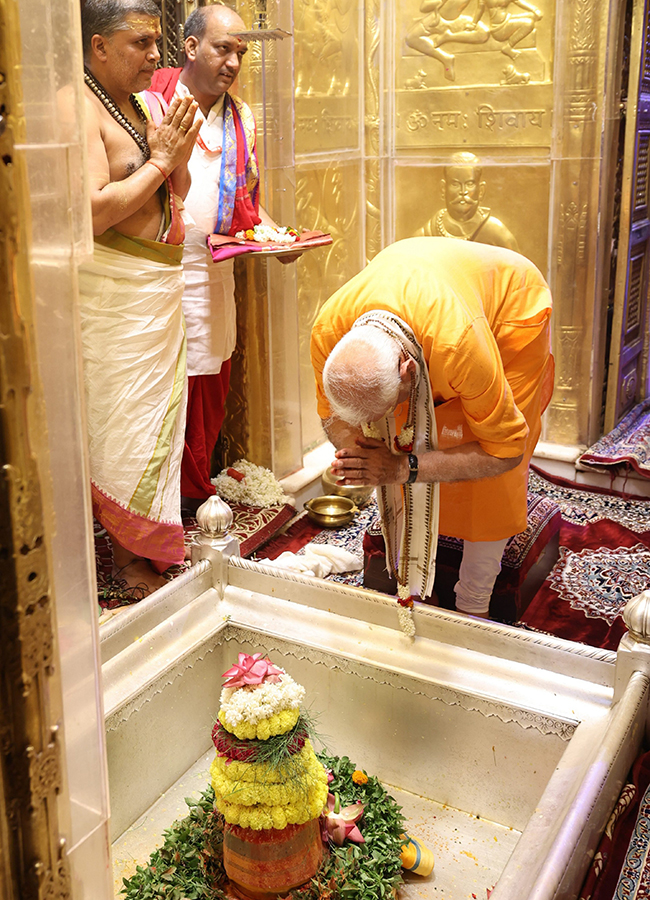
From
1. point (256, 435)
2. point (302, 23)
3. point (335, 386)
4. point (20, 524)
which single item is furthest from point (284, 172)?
point (20, 524)

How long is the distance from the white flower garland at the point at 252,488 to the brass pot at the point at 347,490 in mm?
346

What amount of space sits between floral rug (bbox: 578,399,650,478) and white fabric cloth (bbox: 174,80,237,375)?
2240mm

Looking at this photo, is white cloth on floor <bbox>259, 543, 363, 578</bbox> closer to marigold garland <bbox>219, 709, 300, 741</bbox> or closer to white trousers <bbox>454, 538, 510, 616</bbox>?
white trousers <bbox>454, 538, 510, 616</bbox>

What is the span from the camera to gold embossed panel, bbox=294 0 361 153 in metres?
4.64


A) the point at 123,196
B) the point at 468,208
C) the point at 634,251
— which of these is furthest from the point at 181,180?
the point at 634,251

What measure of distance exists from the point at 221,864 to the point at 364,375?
49.2 inches

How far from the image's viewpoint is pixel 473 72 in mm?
5086

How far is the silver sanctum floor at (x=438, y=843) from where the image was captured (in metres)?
2.21

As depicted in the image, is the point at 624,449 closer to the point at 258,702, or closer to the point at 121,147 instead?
the point at 121,147

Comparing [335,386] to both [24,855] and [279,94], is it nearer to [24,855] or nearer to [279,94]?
[24,855]

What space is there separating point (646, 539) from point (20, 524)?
13.1 ft

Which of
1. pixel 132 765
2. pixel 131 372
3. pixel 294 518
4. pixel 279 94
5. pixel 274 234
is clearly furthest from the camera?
pixel 294 518

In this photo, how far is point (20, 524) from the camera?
0.81 m

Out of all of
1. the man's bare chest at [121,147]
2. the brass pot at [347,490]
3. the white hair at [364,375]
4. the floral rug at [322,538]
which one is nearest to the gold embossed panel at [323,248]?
the brass pot at [347,490]
